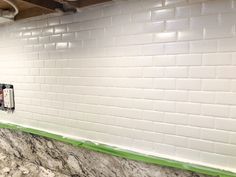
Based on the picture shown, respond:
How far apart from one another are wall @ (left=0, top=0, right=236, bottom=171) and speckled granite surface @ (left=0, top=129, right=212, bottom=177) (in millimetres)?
125

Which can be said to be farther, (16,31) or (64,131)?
(16,31)

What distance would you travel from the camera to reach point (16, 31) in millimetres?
2408

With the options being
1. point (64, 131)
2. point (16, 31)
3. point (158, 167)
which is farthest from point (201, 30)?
point (16, 31)

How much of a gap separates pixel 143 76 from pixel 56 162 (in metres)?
1.23

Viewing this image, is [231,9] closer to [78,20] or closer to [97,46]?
[97,46]

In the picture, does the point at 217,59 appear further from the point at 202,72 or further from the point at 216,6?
the point at 216,6

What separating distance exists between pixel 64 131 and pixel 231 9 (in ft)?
5.57

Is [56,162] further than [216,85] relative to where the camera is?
Yes

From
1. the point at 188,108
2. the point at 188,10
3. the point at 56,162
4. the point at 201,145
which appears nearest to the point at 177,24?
the point at 188,10

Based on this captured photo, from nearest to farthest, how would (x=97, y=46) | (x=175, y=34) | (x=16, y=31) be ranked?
1. (x=175, y=34)
2. (x=97, y=46)
3. (x=16, y=31)

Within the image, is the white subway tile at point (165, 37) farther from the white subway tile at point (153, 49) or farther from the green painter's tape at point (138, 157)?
the green painter's tape at point (138, 157)

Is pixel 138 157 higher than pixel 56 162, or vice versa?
pixel 138 157

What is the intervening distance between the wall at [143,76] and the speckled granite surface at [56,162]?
12cm

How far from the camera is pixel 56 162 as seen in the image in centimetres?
212
